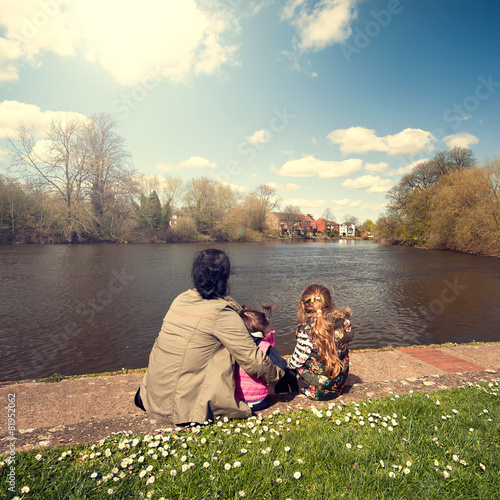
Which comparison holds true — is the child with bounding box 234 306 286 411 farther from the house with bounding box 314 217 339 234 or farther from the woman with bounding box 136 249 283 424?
the house with bounding box 314 217 339 234

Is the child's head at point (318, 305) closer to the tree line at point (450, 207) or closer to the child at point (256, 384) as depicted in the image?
the child at point (256, 384)

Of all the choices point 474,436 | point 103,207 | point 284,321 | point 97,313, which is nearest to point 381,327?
point 284,321

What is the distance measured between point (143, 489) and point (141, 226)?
177ft

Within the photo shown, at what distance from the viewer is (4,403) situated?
3.88 m

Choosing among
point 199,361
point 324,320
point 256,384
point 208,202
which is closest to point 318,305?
point 324,320

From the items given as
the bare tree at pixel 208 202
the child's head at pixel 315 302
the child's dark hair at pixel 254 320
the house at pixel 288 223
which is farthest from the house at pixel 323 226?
the child's dark hair at pixel 254 320

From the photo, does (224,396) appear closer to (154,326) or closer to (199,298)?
(199,298)

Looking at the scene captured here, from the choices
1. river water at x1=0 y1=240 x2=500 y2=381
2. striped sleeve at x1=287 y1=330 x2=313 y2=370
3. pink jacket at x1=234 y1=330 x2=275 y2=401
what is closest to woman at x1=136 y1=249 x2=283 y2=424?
pink jacket at x1=234 y1=330 x2=275 y2=401

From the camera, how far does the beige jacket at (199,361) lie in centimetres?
296

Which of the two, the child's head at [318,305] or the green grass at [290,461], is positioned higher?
the child's head at [318,305]

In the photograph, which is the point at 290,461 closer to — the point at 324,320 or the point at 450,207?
the point at 324,320

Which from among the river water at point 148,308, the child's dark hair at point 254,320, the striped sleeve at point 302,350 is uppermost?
the child's dark hair at point 254,320

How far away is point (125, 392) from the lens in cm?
417

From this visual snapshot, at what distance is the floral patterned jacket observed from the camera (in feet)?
11.5
